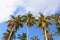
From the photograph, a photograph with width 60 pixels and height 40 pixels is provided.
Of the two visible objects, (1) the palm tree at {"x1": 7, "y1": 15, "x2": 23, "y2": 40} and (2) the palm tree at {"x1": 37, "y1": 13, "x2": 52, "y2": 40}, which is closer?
(2) the palm tree at {"x1": 37, "y1": 13, "x2": 52, "y2": 40}

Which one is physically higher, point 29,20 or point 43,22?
point 29,20

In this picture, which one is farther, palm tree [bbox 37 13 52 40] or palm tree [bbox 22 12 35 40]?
palm tree [bbox 22 12 35 40]

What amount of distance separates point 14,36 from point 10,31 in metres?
4.09

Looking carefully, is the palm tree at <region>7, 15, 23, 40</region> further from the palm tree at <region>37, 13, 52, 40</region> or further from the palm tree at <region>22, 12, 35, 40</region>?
the palm tree at <region>37, 13, 52, 40</region>

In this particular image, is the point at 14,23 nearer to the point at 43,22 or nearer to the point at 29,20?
the point at 29,20

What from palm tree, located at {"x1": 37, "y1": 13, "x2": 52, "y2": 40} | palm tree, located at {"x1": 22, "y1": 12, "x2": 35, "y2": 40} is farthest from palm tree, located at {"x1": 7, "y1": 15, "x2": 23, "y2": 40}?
palm tree, located at {"x1": 37, "y1": 13, "x2": 52, "y2": 40}

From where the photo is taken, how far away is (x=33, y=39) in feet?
284

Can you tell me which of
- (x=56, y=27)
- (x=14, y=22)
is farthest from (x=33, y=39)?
(x=56, y=27)

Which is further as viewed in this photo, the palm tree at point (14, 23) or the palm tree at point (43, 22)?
the palm tree at point (14, 23)

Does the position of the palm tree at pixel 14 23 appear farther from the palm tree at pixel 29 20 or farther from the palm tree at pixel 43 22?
the palm tree at pixel 43 22

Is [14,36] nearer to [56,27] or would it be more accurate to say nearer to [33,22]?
[33,22]

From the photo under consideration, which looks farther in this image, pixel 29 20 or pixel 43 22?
pixel 29 20

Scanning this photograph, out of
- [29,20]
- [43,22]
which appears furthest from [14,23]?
[43,22]

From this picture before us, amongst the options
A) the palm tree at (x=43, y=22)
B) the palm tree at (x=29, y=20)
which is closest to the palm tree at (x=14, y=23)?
the palm tree at (x=29, y=20)
